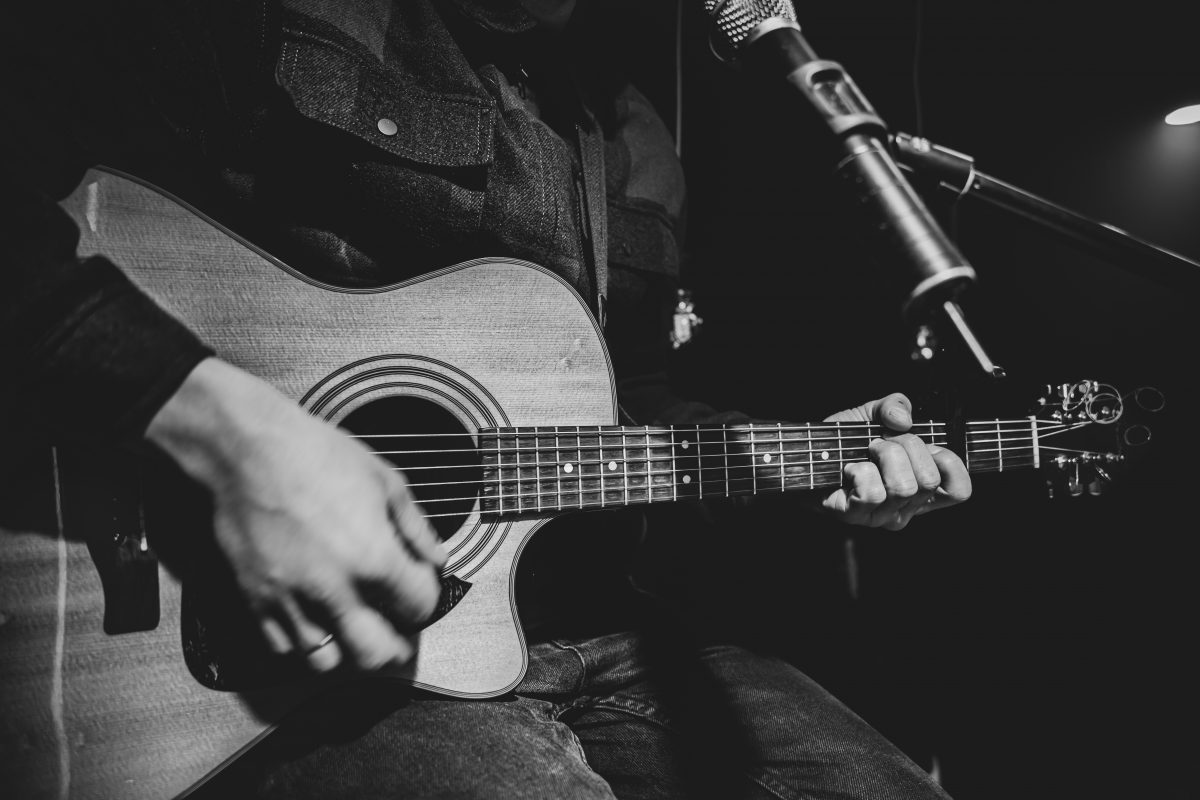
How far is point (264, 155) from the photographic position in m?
0.97

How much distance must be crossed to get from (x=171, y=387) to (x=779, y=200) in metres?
2.00

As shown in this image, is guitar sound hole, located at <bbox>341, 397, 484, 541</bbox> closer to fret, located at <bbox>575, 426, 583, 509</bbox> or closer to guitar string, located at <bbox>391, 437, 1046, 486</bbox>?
guitar string, located at <bbox>391, 437, 1046, 486</bbox>

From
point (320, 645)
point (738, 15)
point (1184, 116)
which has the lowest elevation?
point (320, 645)

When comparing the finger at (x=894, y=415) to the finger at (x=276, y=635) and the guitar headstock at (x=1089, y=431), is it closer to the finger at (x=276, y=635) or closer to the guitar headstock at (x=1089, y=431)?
the guitar headstock at (x=1089, y=431)

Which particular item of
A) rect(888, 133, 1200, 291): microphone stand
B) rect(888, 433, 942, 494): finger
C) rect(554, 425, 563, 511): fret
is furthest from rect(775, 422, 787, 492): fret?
rect(888, 133, 1200, 291): microphone stand

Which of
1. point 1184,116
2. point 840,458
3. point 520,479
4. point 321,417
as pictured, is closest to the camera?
point 321,417

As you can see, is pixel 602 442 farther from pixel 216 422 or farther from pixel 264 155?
pixel 264 155

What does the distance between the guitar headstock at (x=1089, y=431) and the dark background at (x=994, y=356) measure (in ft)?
0.73

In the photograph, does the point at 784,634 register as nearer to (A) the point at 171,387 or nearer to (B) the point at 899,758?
(B) the point at 899,758

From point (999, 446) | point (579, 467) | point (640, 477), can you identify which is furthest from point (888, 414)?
point (579, 467)

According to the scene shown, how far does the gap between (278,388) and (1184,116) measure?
2766 mm

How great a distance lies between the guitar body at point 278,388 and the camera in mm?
691

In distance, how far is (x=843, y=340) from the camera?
2.05 meters

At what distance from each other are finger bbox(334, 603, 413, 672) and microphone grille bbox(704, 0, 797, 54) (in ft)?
2.92
